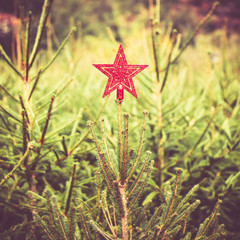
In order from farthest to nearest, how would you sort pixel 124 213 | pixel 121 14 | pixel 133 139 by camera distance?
pixel 121 14
pixel 133 139
pixel 124 213

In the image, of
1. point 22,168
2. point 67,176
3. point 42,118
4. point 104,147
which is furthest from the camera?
point 67,176

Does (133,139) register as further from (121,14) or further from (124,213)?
(121,14)

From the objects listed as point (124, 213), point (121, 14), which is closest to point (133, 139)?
point (124, 213)

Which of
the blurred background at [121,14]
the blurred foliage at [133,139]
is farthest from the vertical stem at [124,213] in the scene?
the blurred background at [121,14]

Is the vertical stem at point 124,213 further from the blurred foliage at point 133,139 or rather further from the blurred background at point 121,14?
the blurred background at point 121,14

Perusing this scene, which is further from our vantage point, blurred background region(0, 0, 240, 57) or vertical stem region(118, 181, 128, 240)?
blurred background region(0, 0, 240, 57)

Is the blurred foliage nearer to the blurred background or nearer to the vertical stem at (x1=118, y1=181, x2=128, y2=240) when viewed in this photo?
the vertical stem at (x1=118, y1=181, x2=128, y2=240)

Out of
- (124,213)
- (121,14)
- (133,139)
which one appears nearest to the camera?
(124,213)

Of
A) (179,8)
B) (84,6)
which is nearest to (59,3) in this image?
(84,6)

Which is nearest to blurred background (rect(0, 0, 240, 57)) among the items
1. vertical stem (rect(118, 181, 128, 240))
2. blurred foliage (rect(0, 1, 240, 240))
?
blurred foliage (rect(0, 1, 240, 240))

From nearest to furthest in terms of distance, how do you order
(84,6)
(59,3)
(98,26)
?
(59,3)
(84,6)
(98,26)

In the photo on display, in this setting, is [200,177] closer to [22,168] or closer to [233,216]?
[233,216]
